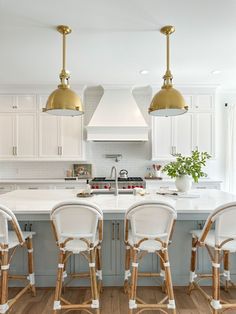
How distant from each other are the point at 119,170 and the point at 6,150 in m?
2.24

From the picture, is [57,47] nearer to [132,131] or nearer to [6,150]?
[132,131]

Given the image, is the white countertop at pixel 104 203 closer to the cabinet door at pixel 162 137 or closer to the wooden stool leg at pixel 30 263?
the wooden stool leg at pixel 30 263

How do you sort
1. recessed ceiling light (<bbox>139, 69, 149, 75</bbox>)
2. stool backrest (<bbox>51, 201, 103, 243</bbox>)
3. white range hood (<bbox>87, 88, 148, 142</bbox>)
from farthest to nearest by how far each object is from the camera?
white range hood (<bbox>87, 88, 148, 142</bbox>) < recessed ceiling light (<bbox>139, 69, 149, 75</bbox>) < stool backrest (<bbox>51, 201, 103, 243</bbox>)

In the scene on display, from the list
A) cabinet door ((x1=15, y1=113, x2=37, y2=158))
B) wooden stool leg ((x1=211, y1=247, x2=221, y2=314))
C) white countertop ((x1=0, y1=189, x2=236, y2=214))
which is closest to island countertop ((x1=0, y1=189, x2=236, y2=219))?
white countertop ((x1=0, y1=189, x2=236, y2=214))

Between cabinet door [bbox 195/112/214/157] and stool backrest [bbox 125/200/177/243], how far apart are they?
10.5ft

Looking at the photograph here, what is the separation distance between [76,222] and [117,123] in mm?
2960

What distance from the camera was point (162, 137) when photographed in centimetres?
484

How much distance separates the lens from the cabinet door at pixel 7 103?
4.78 metres

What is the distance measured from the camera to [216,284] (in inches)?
74.7

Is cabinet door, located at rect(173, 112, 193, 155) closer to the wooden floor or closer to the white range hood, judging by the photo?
the white range hood

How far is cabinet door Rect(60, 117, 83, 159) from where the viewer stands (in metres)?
4.81

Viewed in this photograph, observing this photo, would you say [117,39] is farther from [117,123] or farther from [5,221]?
[5,221]

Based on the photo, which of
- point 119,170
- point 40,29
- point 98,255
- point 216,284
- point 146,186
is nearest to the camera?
point 216,284

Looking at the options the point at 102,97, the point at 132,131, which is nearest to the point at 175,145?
the point at 132,131
